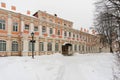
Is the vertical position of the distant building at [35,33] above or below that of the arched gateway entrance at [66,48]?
above

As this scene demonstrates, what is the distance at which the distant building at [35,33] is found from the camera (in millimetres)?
23297

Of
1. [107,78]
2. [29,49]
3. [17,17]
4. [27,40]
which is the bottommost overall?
[107,78]

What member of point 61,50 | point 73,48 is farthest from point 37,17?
point 73,48

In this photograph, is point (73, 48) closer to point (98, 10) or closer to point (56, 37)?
point (56, 37)

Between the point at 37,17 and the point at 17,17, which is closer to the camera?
the point at 17,17

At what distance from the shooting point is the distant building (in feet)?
76.4

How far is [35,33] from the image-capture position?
27.8m

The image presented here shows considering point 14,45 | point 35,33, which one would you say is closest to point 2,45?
point 14,45

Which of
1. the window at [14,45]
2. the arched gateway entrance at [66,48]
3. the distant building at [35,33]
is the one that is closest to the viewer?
the distant building at [35,33]

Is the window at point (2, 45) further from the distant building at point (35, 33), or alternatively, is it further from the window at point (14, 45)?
the window at point (14, 45)

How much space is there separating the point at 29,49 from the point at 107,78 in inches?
763

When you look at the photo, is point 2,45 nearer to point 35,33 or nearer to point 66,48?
point 35,33

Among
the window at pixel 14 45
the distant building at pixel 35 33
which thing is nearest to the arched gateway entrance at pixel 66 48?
the distant building at pixel 35 33

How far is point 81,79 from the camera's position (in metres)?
9.01
